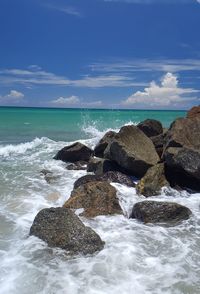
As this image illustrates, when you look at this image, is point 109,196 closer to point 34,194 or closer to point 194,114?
point 34,194

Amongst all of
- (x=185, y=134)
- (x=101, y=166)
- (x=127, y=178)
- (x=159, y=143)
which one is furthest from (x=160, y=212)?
(x=159, y=143)

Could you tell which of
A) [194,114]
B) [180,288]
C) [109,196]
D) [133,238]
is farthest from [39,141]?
[180,288]

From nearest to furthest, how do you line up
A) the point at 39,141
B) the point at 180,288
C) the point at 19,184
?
1. the point at 180,288
2. the point at 19,184
3. the point at 39,141

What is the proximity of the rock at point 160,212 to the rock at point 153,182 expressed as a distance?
6.65ft

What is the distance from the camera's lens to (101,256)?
24.8ft

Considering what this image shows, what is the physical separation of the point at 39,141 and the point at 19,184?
13031 millimetres

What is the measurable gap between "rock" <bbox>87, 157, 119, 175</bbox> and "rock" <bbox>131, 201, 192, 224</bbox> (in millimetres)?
4142

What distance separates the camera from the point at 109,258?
7.47 m

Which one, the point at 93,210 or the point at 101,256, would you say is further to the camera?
the point at 93,210

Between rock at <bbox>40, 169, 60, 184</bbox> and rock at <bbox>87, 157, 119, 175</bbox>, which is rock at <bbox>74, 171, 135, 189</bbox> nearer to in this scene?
rock at <bbox>87, 157, 119, 175</bbox>

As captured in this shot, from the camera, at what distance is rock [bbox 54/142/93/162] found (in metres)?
16.8

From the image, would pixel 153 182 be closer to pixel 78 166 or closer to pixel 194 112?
pixel 78 166

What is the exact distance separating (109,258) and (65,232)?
1057 mm

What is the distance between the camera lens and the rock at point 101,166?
13.8 metres
